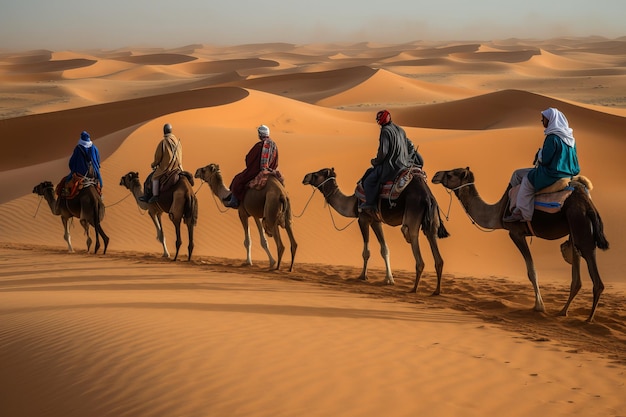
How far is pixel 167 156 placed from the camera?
14.7m

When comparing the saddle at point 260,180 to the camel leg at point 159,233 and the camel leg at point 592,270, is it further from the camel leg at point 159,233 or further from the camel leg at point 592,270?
the camel leg at point 592,270

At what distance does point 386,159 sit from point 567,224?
3082 millimetres

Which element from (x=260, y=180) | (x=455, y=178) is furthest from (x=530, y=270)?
(x=260, y=180)

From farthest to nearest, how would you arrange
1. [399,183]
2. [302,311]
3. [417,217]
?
[399,183]
[417,217]
[302,311]

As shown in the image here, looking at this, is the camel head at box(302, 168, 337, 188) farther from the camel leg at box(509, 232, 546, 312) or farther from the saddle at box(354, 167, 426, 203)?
the camel leg at box(509, 232, 546, 312)

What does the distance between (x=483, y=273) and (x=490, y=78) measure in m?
68.4

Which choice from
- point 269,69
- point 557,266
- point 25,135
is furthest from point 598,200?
point 269,69

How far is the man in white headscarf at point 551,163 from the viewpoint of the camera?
31.3 ft

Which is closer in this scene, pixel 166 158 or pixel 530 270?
pixel 530 270

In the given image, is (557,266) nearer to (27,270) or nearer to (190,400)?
(27,270)

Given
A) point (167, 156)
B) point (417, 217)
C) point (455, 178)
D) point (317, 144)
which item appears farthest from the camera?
point (317, 144)

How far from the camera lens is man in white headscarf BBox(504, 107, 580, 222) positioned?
9.55m

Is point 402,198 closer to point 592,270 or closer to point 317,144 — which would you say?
point 592,270

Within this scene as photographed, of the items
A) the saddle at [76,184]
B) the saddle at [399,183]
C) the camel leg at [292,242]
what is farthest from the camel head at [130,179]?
the saddle at [399,183]
